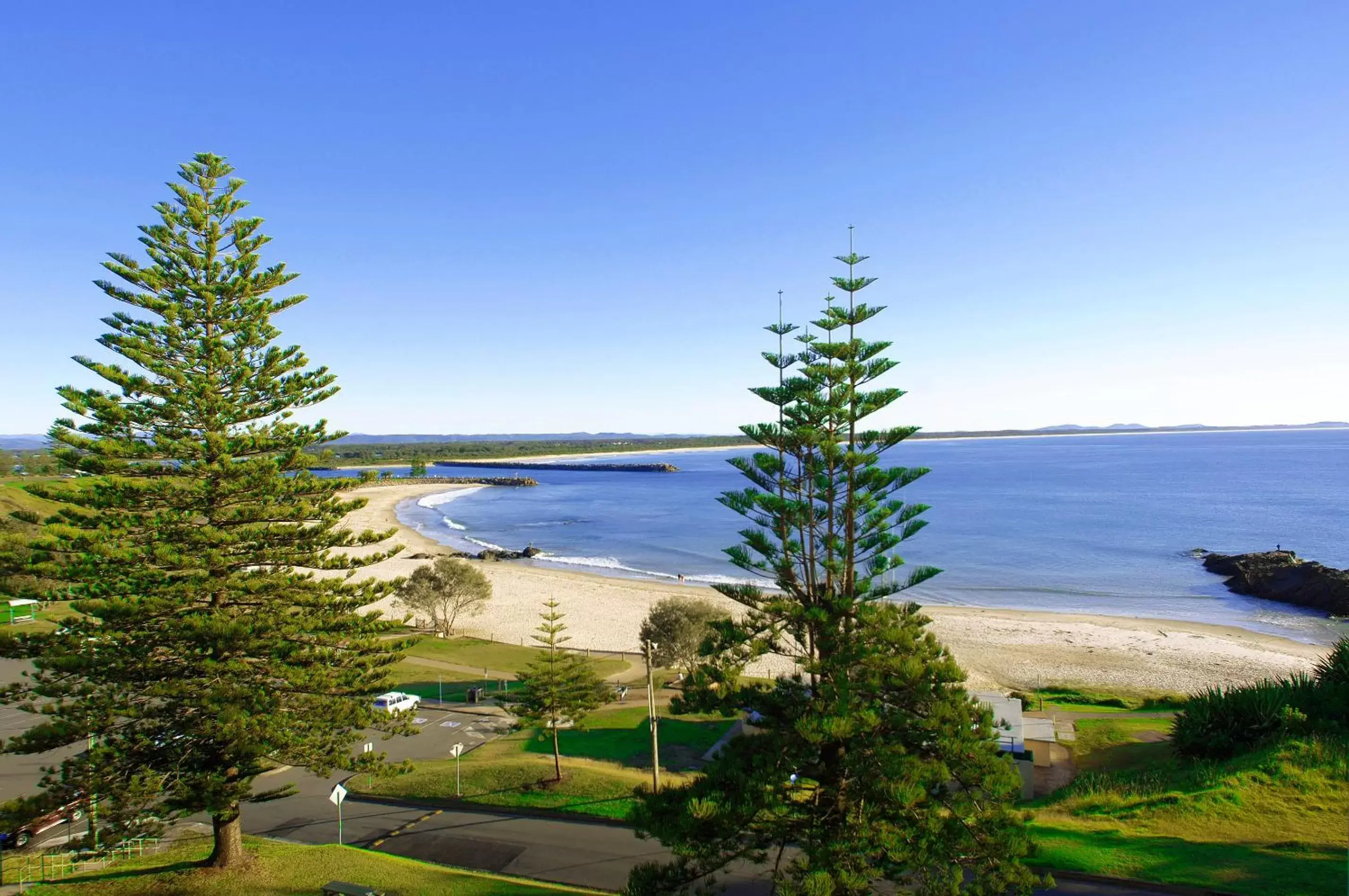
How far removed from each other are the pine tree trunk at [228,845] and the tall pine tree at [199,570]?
0.09ft

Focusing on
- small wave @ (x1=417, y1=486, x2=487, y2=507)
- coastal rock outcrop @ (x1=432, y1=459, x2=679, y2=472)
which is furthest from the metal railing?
coastal rock outcrop @ (x1=432, y1=459, x2=679, y2=472)

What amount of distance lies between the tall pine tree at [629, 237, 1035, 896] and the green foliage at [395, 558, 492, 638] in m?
26.0

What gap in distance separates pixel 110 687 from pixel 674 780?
1018cm

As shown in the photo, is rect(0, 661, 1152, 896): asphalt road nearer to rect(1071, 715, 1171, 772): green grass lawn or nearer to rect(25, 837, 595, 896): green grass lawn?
rect(25, 837, 595, 896): green grass lawn

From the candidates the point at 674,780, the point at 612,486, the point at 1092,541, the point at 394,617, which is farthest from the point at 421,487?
the point at 674,780

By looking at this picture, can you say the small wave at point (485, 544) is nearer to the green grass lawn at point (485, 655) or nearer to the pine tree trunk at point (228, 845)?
the green grass lawn at point (485, 655)

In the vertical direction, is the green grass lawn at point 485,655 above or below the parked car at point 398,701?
below

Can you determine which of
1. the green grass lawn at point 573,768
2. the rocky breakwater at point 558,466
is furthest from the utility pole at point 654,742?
the rocky breakwater at point 558,466

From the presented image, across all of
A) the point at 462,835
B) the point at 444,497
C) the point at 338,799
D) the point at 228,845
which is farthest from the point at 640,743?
the point at 444,497

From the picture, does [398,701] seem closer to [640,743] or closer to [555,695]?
[555,695]

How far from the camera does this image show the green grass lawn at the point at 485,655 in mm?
26125

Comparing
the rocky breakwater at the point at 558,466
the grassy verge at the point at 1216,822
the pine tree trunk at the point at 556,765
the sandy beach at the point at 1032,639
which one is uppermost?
the rocky breakwater at the point at 558,466

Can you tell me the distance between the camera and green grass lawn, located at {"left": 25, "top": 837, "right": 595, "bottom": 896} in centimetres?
1005

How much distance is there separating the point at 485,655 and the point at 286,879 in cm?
1738
